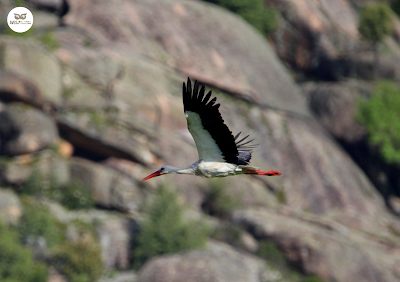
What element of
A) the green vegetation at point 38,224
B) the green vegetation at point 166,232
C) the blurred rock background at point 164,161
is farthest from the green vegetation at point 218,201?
the green vegetation at point 38,224

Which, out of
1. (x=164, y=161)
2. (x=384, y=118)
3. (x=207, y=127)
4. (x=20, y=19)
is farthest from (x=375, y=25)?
(x=207, y=127)

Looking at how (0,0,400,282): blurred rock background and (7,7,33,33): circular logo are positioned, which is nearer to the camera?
(0,0,400,282): blurred rock background

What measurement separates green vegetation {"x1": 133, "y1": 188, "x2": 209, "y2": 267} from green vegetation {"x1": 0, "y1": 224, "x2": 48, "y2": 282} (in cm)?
511

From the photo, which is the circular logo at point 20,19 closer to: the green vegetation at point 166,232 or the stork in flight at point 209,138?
the green vegetation at point 166,232

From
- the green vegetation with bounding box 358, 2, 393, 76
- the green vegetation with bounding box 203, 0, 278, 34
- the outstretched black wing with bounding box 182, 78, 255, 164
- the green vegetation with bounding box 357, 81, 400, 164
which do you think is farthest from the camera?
the green vegetation with bounding box 203, 0, 278, 34

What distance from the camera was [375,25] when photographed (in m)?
46.4

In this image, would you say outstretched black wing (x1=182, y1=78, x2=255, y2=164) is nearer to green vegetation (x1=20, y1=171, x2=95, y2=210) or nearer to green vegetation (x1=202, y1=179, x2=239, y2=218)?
green vegetation (x1=20, y1=171, x2=95, y2=210)

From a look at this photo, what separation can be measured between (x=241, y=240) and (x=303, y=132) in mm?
13071

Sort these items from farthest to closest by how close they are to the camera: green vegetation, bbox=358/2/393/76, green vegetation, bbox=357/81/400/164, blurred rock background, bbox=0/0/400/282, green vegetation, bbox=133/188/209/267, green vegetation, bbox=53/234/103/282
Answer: green vegetation, bbox=358/2/393/76, green vegetation, bbox=357/81/400/164, green vegetation, bbox=133/188/209/267, blurred rock background, bbox=0/0/400/282, green vegetation, bbox=53/234/103/282

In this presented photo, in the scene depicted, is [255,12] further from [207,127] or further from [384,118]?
[207,127]

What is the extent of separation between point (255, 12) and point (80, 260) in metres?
29.5

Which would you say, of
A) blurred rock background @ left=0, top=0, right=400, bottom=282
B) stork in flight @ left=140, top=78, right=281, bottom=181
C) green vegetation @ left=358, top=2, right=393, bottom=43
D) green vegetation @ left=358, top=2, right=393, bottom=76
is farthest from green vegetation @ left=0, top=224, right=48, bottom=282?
green vegetation @ left=358, top=2, right=393, bottom=43

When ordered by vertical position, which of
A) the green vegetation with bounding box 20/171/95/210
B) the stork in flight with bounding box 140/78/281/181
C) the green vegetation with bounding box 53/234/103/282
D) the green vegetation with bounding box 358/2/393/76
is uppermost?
the stork in flight with bounding box 140/78/281/181

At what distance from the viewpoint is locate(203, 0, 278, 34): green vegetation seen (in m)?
47.1
